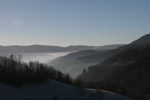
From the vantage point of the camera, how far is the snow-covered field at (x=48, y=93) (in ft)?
33.3

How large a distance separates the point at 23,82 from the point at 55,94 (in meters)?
1.50

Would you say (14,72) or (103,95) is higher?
(14,72)

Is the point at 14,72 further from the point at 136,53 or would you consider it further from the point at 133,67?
the point at 136,53

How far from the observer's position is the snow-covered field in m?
10.2

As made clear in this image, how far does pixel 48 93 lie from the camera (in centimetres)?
1073

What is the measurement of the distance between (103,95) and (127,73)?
6162 centimetres

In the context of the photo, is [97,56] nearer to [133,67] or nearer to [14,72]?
[133,67]

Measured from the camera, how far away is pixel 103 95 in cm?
1115

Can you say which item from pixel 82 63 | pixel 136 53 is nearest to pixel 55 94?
pixel 136 53

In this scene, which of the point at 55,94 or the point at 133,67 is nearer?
the point at 55,94

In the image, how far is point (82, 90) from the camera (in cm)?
1149

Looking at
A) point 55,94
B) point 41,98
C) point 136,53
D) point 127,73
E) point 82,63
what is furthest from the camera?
point 82,63

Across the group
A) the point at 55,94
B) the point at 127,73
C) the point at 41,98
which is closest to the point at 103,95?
the point at 55,94

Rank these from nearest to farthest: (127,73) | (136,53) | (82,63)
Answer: (127,73)
(136,53)
(82,63)
